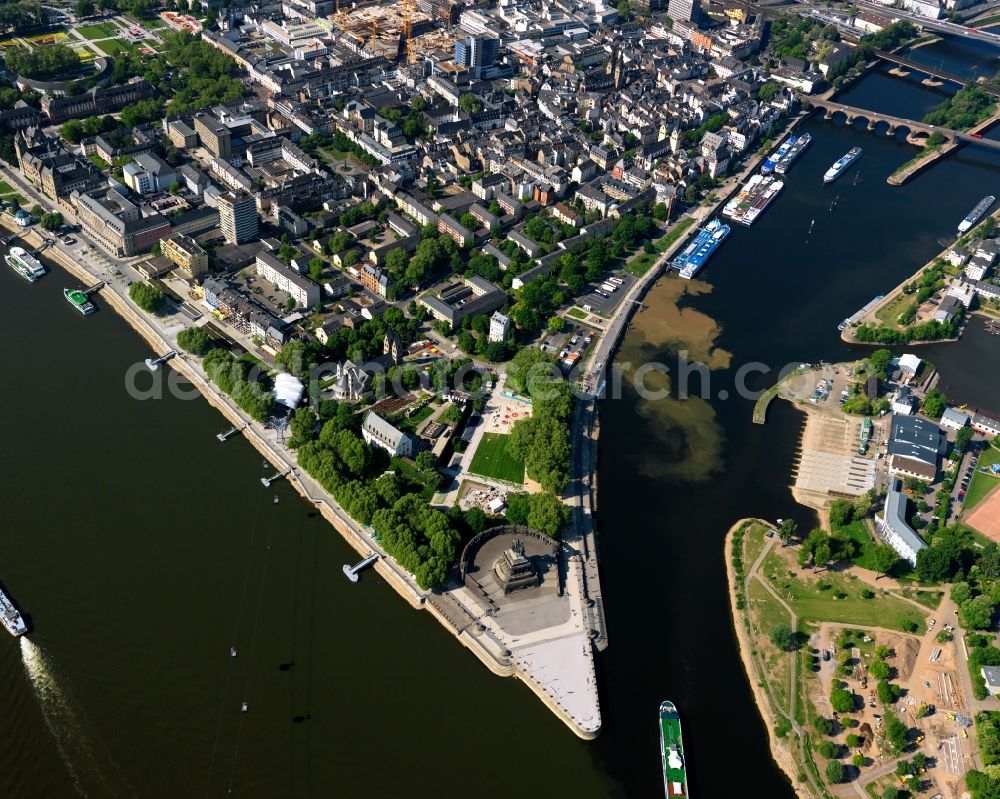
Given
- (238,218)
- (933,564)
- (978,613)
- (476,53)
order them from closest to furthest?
(978,613) → (933,564) → (238,218) → (476,53)

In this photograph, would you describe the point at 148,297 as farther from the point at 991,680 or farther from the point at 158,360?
the point at 991,680

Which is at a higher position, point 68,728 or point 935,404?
point 935,404

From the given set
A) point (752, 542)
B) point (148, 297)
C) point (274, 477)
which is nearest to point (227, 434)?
point (274, 477)

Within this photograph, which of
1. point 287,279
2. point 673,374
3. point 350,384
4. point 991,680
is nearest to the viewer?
point 991,680

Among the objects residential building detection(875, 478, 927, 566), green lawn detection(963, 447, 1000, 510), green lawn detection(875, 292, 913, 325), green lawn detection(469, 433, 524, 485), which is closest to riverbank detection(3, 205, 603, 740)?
green lawn detection(469, 433, 524, 485)

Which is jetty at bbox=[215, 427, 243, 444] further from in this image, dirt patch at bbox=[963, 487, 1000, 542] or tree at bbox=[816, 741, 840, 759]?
dirt patch at bbox=[963, 487, 1000, 542]

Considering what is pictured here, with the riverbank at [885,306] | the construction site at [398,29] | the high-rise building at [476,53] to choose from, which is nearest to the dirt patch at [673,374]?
the riverbank at [885,306]
